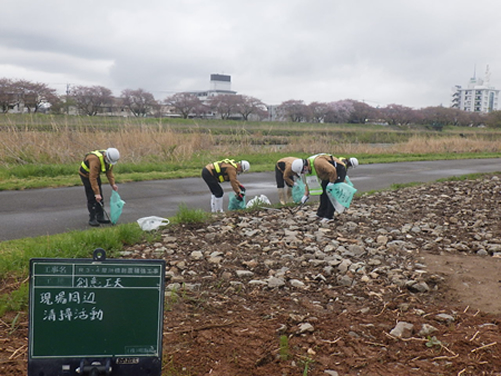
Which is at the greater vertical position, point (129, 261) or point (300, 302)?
point (129, 261)

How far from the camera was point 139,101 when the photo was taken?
48.3 metres

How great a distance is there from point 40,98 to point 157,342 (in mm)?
36168

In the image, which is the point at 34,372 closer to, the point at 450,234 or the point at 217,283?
the point at 217,283

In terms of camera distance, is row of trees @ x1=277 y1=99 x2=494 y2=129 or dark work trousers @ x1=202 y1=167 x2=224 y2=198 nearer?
dark work trousers @ x1=202 y1=167 x2=224 y2=198

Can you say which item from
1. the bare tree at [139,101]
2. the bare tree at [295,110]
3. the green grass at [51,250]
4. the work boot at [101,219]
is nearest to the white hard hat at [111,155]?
the work boot at [101,219]

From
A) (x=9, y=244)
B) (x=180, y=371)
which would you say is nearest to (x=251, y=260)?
(x=180, y=371)

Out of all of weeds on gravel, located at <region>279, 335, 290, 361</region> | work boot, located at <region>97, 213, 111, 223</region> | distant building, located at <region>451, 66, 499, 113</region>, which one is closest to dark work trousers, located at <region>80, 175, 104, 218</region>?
work boot, located at <region>97, 213, 111, 223</region>

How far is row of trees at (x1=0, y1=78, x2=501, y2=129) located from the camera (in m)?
34.4

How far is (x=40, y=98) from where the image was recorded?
34844 millimetres

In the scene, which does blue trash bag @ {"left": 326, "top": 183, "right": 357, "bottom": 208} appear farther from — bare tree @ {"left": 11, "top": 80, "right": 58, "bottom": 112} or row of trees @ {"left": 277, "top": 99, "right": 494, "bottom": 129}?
row of trees @ {"left": 277, "top": 99, "right": 494, "bottom": 129}

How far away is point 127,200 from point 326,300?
7720 mm

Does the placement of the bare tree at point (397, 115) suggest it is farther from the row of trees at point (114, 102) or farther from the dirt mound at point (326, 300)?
the dirt mound at point (326, 300)

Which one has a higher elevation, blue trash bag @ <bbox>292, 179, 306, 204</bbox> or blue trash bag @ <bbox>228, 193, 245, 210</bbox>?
blue trash bag @ <bbox>292, 179, 306, 204</bbox>

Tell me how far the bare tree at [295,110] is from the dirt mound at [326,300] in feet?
176
